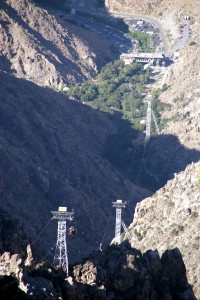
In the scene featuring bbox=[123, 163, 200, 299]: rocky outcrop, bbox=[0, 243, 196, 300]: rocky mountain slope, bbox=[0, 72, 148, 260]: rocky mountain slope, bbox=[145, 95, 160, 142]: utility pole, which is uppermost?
bbox=[145, 95, 160, 142]: utility pole

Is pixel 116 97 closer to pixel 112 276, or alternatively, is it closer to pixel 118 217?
pixel 118 217

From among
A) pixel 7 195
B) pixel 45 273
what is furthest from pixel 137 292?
pixel 7 195

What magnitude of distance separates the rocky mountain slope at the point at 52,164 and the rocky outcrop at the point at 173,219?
7160 mm

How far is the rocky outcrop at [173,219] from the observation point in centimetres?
11831

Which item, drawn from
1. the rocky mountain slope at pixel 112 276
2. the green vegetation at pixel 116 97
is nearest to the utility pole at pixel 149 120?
the green vegetation at pixel 116 97

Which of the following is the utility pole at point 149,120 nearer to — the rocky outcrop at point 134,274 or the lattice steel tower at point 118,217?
the lattice steel tower at point 118,217

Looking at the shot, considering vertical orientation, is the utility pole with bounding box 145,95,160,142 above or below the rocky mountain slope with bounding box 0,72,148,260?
above

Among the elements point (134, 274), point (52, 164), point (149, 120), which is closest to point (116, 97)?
point (149, 120)

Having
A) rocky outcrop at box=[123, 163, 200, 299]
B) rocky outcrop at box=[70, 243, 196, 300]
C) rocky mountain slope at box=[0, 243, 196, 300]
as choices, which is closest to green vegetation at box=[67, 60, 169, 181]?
rocky outcrop at box=[123, 163, 200, 299]

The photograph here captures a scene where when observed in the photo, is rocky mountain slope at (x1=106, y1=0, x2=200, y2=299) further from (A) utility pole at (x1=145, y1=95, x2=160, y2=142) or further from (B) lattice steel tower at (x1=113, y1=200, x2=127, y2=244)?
(B) lattice steel tower at (x1=113, y1=200, x2=127, y2=244)

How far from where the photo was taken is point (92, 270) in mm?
84375

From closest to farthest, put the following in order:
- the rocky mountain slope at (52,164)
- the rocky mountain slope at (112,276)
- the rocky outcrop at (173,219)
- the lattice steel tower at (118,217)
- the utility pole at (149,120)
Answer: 1. the rocky mountain slope at (112,276)
2. the rocky outcrop at (173,219)
3. the lattice steel tower at (118,217)
4. the rocky mountain slope at (52,164)
5. the utility pole at (149,120)

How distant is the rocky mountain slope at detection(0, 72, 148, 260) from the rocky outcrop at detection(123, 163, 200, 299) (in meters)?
7.16

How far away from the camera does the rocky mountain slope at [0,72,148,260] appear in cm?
13925
